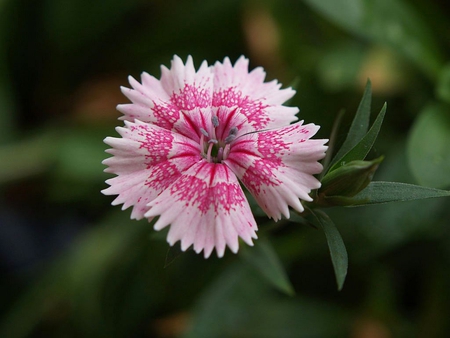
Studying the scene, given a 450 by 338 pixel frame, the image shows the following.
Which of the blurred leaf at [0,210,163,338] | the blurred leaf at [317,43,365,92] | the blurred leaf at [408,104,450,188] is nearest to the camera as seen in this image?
the blurred leaf at [408,104,450,188]

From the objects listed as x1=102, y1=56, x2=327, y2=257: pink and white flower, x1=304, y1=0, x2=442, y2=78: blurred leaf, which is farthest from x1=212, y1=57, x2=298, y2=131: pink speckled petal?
x1=304, y1=0, x2=442, y2=78: blurred leaf

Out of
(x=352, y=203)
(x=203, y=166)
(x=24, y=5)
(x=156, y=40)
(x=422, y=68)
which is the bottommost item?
(x=352, y=203)

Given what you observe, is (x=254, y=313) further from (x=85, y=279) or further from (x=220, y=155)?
(x=220, y=155)

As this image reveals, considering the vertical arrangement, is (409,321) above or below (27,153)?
below

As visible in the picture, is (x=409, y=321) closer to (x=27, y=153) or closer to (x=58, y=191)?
(x=58, y=191)

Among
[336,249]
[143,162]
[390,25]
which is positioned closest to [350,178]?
[336,249]

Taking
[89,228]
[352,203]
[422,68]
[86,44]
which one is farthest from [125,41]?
[352,203]

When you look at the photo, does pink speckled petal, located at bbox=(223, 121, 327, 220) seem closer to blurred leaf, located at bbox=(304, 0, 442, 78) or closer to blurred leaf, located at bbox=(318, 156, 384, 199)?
blurred leaf, located at bbox=(318, 156, 384, 199)
